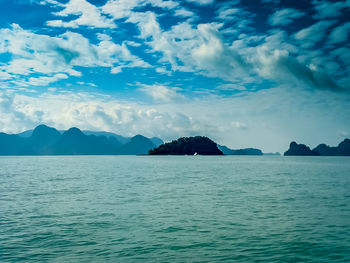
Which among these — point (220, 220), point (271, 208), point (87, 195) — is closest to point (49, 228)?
point (220, 220)

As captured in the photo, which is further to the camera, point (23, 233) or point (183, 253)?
point (23, 233)

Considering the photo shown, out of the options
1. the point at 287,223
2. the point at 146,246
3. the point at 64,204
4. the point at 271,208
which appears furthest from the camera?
the point at 64,204

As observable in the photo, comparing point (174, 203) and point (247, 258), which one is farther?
point (174, 203)

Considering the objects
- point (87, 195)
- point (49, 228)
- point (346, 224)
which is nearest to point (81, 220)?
point (49, 228)

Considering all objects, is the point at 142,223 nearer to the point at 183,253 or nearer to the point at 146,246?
the point at 146,246

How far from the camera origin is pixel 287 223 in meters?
22.8

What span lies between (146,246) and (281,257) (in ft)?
27.1

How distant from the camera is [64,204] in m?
31.1

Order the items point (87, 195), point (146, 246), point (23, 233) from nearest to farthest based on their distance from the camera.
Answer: point (146, 246), point (23, 233), point (87, 195)

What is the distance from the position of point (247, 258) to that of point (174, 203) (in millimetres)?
16767

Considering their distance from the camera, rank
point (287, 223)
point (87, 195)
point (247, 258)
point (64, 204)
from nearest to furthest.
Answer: point (247, 258) < point (287, 223) < point (64, 204) < point (87, 195)

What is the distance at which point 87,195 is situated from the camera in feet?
125

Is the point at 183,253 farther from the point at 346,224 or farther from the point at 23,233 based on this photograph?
the point at 346,224

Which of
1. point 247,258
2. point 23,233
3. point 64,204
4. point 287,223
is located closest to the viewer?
point 247,258
